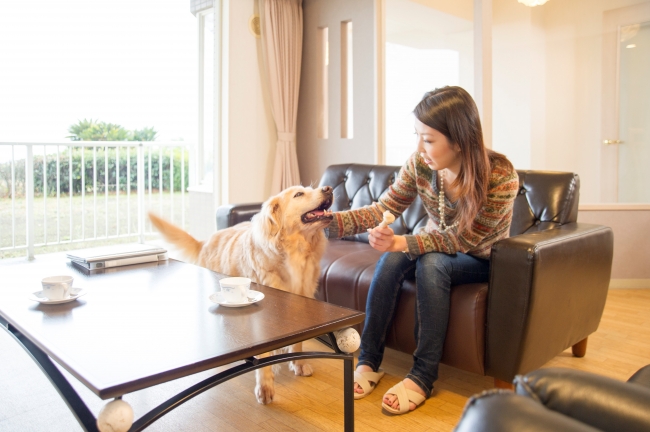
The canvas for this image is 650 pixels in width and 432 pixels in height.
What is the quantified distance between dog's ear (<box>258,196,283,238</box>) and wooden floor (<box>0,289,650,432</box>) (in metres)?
0.58

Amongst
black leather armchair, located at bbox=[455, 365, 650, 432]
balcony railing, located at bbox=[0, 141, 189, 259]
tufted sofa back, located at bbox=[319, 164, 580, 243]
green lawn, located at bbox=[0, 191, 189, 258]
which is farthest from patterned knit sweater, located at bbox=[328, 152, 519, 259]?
balcony railing, located at bbox=[0, 141, 189, 259]

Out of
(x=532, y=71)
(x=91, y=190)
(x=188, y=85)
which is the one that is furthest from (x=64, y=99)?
(x=532, y=71)

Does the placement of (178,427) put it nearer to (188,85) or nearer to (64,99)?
(188,85)

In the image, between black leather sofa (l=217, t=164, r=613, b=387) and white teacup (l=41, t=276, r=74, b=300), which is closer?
white teacup (l=41, t=276, r=74, b=300)

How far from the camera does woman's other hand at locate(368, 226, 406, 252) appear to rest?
172cm

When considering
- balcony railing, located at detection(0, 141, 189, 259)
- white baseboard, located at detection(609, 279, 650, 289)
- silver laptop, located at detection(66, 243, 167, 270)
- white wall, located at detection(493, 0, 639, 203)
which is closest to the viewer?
silver laptop, located at detection(66, 243, 167, 270)

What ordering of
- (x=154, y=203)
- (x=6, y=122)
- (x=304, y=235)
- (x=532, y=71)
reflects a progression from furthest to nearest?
(x=6, y=122), (x=154, y=203), (x=532, y=71), (x=304, y=235)

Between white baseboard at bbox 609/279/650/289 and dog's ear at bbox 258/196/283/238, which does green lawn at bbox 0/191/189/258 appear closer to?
dog's ear at bbox 258/196/283/238

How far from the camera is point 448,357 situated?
71.8 inches

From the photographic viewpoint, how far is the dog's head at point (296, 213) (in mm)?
1919

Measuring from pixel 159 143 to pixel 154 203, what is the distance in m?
0.68

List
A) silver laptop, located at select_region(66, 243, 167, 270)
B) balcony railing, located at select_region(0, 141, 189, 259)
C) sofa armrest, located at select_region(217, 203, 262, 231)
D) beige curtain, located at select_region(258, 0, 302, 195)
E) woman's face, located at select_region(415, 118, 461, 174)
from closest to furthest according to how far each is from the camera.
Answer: woman's face, located at select_region(415, 118, 461, 174), silver laptop, located at select_region(66, 243, 167, 270), sofa armrest, located at select_region(217, 203, 262, 231), beige curtain, located at select_region(258, 0, 302, 195), balcony railing, located at select_region(0, 141, 189, 259)

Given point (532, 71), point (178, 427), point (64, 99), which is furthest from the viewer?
point (64, 99)

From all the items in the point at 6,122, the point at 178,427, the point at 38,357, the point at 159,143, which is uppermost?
the point at 6,122
